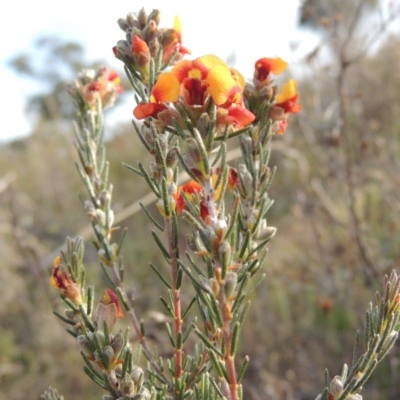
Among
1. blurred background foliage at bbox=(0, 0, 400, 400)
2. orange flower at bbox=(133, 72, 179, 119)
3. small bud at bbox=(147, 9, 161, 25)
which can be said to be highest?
small bud at bbox=(147, 9, 161, 25)

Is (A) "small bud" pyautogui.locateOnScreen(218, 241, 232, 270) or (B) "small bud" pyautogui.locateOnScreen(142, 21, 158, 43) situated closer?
(A) "small bud" pyautogui.locateOnScreen(218, 241, 232, 270)

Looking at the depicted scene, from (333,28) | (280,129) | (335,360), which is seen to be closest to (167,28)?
(280,129)

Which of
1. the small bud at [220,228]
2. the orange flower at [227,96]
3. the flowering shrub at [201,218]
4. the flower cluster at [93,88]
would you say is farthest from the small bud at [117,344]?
the flower cluster at [93,88]

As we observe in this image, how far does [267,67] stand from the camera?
30.1 inches

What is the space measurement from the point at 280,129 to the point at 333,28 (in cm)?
194

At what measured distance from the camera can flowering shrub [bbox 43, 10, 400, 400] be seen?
1.96ft

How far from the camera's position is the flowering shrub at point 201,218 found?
1.96 ft

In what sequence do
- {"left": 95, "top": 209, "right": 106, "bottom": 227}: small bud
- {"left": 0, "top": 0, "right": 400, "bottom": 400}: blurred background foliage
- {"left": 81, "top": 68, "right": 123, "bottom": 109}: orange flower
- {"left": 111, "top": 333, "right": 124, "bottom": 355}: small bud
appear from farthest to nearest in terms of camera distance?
{"left": 0, "top": 0, "right": 400, "bottom": 400}: blurred background foliage, {"left": 81, "top": 68, "right": 123, "bottom": 109}: orange flower, {"left": 95, "top": 209, "right": 106, "bottom": 227}: small bud, {"left": 111, "top": 333, "right": 124, "bottom": 355}: small bud

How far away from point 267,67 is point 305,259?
2.84 metres

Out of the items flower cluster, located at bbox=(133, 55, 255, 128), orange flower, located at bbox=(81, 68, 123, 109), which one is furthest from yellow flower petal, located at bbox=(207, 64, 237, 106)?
orange flower, located at bbox=(81, 68, 123, 109)

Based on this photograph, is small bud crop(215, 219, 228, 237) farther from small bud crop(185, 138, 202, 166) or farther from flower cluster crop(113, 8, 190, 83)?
flower cluster crop(113, 8, 190, 83)

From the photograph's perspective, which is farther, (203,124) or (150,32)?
(150,32)

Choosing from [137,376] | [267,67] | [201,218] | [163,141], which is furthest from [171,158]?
[137,376]

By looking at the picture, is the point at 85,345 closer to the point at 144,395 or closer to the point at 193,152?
the point at 144,395
